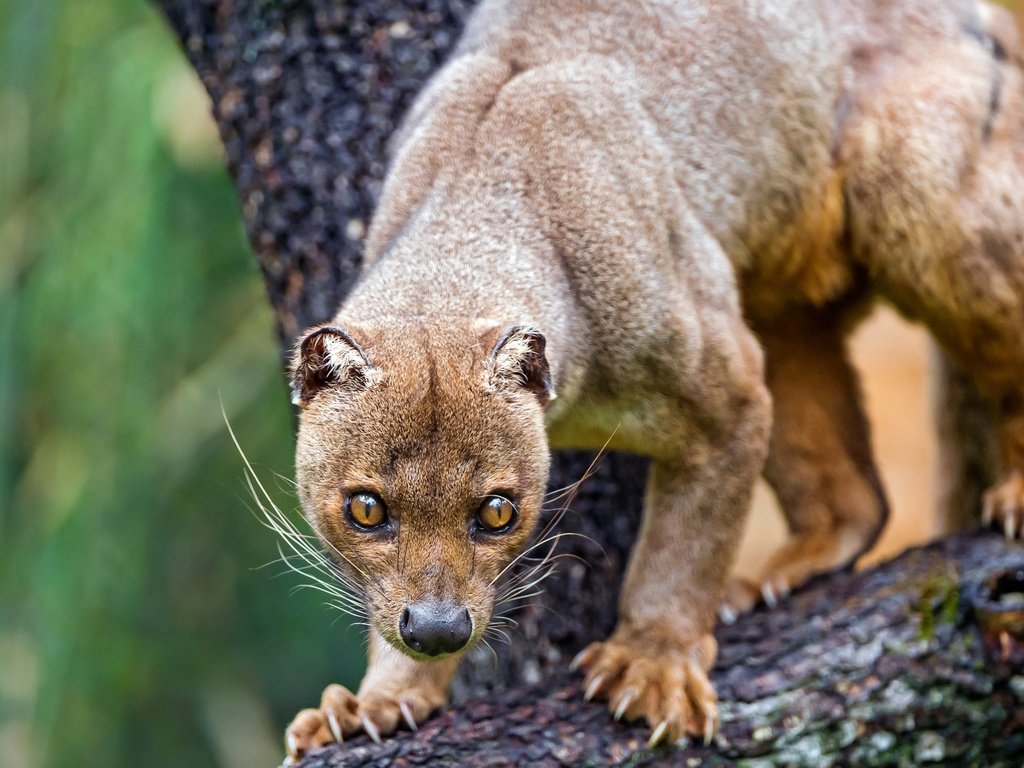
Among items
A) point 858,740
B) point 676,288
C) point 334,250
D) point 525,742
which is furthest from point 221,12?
point 858,740

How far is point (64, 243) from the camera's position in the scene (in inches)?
355

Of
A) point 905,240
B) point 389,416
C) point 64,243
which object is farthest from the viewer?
point 64,243

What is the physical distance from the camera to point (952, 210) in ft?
16.9

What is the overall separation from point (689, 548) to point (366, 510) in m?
1.36

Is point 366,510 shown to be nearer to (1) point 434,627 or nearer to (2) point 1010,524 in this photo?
(1) point 434,627

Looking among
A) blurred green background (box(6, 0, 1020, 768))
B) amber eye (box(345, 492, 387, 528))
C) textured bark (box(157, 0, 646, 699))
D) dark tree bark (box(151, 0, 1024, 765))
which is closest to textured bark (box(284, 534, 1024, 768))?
dark tree bark (box(151, 0, 1024, 765))

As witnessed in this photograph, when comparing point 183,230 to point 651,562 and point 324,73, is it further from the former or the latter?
point 651,562

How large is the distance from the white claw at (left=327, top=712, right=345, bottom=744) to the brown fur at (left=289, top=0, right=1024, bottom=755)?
0.04 m

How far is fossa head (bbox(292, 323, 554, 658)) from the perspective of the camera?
3.71 meters

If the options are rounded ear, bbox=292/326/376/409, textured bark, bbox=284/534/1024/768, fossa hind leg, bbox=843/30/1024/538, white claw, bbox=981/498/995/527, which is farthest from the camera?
white claw, bbox=981/498/995/527

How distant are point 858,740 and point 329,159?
116 inches

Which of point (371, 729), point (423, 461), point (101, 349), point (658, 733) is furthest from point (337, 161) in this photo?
point (101, 349)

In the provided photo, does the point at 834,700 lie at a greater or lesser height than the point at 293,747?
lesser

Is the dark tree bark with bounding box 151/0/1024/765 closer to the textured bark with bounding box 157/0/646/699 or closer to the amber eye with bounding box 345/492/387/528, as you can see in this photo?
the textured bark with bounding box 157/0/646/699
